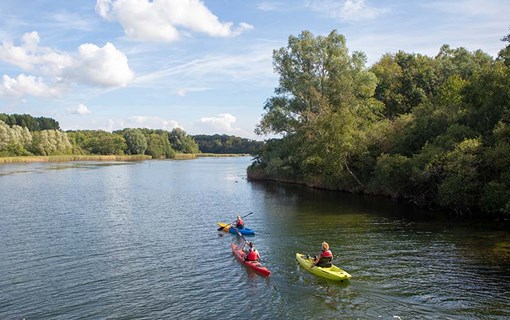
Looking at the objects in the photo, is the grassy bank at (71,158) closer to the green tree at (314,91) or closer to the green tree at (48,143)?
the green tree at (48,143)

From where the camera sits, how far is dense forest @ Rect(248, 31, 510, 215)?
3334 centimetres

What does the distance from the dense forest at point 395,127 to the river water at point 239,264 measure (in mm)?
3732

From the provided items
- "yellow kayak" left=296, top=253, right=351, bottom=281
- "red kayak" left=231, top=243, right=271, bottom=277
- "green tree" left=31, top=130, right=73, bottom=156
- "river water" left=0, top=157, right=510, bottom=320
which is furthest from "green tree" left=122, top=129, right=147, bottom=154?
"yellow kayak" left=296, top=253, right=351, bottom=281

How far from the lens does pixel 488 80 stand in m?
38.2

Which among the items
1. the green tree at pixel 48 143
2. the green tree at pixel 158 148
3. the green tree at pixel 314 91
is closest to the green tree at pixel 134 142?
the green tree at pixel 158 148

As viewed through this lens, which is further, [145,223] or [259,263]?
[145,223]

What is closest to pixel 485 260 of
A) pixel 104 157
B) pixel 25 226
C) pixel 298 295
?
pixel 298 295

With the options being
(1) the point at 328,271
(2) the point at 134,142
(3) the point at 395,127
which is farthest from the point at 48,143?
(1) the point at 328,271

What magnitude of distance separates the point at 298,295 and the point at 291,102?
49.0m

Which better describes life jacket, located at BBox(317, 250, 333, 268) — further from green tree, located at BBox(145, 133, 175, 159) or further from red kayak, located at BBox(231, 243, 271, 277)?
green tree, located at BBox(145, 133, 175, 159)

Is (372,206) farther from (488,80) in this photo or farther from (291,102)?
(291,102)

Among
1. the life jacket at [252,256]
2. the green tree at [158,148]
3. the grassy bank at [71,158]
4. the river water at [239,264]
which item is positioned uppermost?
the green tree at [158,148]

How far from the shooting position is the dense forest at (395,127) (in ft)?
109

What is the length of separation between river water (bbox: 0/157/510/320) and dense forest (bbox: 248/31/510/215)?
373 centimetres
